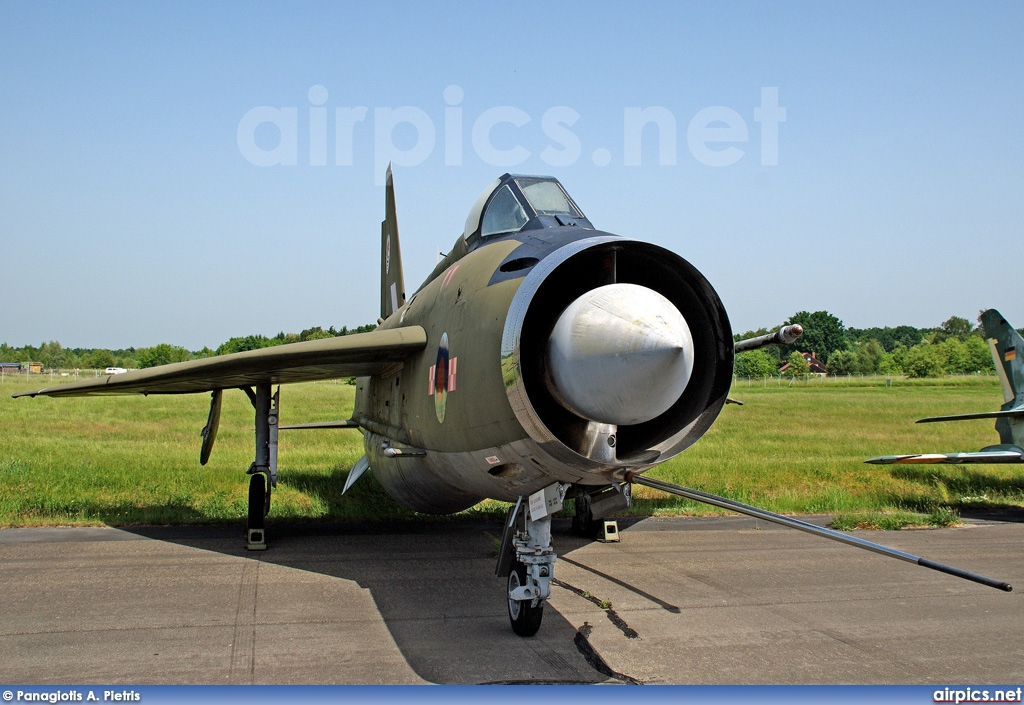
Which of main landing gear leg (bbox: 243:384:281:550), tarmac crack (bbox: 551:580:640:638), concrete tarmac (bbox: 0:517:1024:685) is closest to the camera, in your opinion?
concrete tarmac (bbox: 0:517:1024:685)

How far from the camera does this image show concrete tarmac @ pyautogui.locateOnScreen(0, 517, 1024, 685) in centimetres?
565

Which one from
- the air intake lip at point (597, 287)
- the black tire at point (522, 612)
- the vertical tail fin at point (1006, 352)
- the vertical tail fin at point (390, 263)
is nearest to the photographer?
the air intake lip at point (597, 287)

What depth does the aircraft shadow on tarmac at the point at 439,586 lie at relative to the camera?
18.6 ft

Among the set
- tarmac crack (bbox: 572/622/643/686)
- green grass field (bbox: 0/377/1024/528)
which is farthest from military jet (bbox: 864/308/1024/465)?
tarmac crack (bbox: 572/622/643/686)

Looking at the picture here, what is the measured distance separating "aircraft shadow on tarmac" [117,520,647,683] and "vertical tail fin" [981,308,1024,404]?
9976 mm

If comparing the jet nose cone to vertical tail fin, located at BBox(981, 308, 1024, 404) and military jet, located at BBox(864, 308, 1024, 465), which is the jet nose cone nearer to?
military jet, located at BBox(864, 308, 1024, 465)

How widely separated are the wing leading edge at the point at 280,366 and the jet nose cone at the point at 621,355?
122 inches

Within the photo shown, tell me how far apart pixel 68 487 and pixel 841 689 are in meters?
13.2

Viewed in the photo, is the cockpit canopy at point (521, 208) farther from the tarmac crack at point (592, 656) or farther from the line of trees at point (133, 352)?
the line of trees at point (133, 352)

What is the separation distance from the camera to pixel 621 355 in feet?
14.9

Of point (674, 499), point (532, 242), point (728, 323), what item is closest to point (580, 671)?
point (728, 323)

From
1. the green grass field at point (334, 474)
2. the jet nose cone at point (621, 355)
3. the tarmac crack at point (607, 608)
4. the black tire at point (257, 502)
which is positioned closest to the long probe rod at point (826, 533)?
the jet nose cone at point (621, 355)

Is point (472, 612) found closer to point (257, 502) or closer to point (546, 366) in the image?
point (546, 366)

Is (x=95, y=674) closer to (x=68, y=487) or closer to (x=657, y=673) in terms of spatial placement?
(x=657, y=673)
